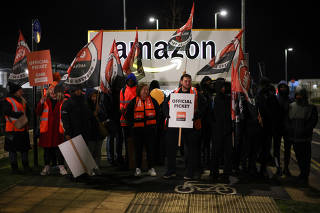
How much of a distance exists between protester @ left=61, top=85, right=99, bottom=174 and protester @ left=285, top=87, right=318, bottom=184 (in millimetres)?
3917

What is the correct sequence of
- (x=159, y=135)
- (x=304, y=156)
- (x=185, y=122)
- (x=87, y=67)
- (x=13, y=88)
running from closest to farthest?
(x=185, y=122)
(x=304, y=156)
(x=87, y=67)
(x=13, y=88)
(x=159, y=135)

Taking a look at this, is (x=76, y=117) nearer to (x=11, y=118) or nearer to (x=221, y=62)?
(x=11, y=118)

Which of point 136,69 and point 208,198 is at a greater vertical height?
point 136,69

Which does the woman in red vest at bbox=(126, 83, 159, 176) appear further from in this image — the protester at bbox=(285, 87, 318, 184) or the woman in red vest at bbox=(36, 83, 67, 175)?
the protester at bbox=(285, 87, 318, 184)

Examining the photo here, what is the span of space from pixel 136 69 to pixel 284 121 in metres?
4.49

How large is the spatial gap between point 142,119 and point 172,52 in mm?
4330

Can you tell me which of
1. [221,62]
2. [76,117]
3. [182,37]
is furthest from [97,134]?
[182,37]

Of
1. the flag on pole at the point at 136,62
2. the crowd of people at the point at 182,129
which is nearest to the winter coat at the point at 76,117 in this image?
the crowd of people at the point at 182,129

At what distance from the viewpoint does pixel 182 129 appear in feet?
21.2

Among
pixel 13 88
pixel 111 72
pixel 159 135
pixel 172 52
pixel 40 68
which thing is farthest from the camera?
pixel 172 52

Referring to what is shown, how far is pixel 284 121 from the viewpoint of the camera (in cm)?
672

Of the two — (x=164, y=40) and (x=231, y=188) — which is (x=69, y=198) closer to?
(x=231, y=188)

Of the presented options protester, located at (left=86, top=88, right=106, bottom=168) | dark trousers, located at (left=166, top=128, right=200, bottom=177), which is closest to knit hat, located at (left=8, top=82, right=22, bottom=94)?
protester, located at (left=86, top=88, right=106, bottom=168)

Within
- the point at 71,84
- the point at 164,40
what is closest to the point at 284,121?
the point at 71,84
